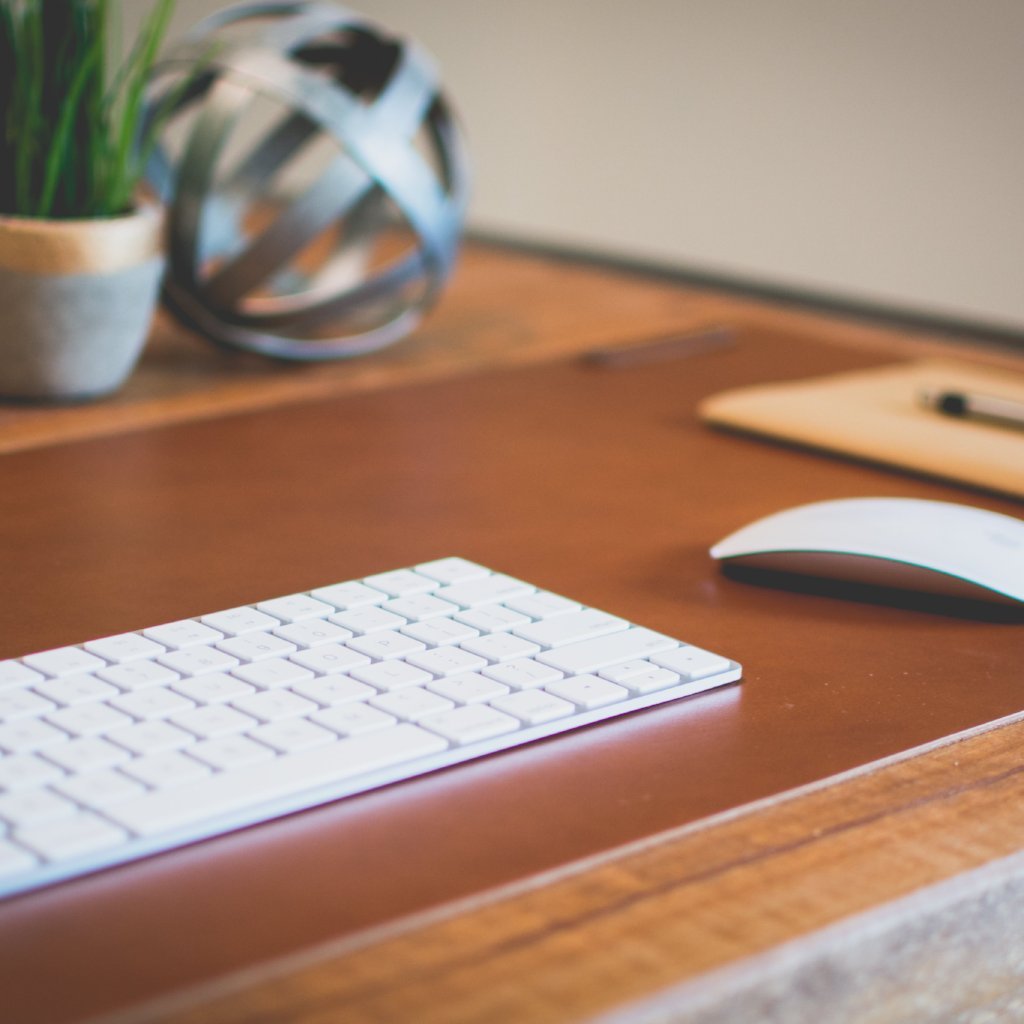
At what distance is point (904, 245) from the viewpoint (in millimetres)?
1238

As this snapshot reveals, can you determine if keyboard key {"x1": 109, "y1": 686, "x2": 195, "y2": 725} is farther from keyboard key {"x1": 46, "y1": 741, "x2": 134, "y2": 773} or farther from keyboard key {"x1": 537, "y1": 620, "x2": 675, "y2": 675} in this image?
keyboard key {"x1": 537, "y1": 620, "x2": 675, "y2": 675}

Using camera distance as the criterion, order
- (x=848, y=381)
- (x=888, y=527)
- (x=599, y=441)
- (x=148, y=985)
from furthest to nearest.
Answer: (x=848, y=381), (x=599, y=441), (x=888, y=527), (x=148, y=985)

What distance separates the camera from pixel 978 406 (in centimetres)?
87

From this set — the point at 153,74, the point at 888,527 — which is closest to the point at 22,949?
the point at 888,527

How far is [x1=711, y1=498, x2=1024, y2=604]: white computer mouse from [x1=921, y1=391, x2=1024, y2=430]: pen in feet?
0.71

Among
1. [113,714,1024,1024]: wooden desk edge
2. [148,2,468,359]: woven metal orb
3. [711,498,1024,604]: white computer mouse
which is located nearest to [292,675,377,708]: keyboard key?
[113,714,1024,1024]: wooden desk edge

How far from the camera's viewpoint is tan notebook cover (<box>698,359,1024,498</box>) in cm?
81

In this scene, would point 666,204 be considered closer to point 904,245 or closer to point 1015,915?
point 904,245

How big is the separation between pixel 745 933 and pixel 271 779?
141mm

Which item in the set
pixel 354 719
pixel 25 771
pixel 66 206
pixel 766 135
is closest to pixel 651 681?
pixel 354 719

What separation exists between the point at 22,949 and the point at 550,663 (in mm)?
217

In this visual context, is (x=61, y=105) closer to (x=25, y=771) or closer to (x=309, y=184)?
(x=309, y=184)

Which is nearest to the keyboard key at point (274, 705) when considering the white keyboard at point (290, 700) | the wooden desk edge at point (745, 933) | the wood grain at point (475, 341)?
the white keyboard at point (290, 700)

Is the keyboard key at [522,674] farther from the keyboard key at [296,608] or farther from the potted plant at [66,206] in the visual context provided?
the potted plant at [66,206]
